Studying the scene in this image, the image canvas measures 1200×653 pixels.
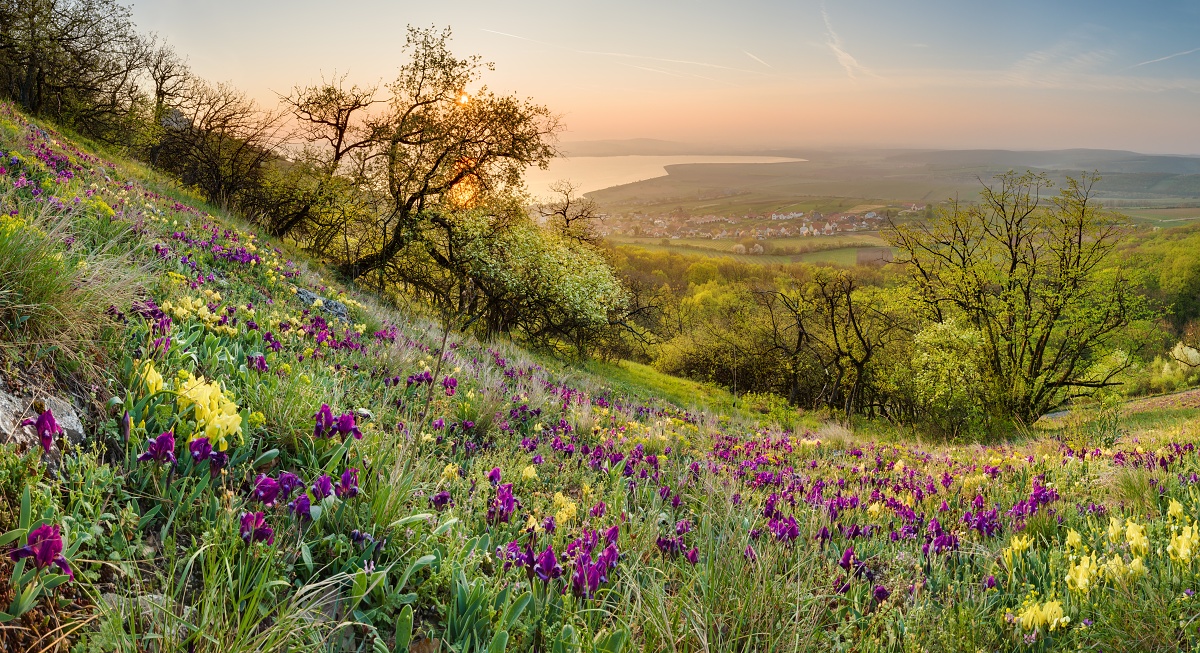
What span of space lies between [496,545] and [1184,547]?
335cm

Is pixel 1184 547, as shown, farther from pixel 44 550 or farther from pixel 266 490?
pixel 44 550

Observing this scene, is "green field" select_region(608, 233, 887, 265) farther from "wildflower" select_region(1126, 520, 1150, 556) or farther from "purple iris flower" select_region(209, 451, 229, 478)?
"purple iris flower" select_region(209, 451, 229, 478)

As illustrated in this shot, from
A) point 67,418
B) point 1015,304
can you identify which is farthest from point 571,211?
point 67,418

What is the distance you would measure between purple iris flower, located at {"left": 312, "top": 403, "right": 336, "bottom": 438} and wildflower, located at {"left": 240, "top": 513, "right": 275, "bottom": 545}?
101 cm

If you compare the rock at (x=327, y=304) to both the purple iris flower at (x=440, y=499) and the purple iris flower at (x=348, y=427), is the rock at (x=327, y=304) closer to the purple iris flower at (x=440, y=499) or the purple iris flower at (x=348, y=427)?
the purple iris flower at (x=348, y=427)

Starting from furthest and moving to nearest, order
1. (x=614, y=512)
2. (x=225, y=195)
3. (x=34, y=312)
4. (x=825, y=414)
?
(x=825, y=414) < (x=225, y=195) < (x=614, y=512) < (x=34, y=312)

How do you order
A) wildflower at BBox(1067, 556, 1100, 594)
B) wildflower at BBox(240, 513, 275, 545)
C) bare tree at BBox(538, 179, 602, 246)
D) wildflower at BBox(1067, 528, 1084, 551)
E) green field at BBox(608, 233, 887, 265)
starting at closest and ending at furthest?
1. wildflower at BBox(240, 513, 275, 545)
2. wildflower at BBox(1067, 556, 1100, 594)
3. wildflower at BBox(1067, 528, 1084, 551)
4. bare tree at BBox(538, 179, 602, 246)
5. green field at BBox(608, 233, 887, 265)

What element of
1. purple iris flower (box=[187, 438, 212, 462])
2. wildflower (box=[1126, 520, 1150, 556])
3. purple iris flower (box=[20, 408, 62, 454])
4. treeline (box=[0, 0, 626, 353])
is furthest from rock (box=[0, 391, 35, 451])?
treeline (box=[0, 0, 626, 353])

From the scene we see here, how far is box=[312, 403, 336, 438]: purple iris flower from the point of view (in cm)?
316

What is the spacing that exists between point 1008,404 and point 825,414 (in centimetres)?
900

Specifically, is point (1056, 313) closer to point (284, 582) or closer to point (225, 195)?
point (284, 582)

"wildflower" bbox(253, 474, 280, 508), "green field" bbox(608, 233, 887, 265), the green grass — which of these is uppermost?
"wildflower" bbox(253, 474, 280, 508)

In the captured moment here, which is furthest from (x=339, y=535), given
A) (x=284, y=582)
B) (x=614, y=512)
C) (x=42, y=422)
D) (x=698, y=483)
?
(x=698, y=483)

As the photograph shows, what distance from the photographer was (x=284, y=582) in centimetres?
195
